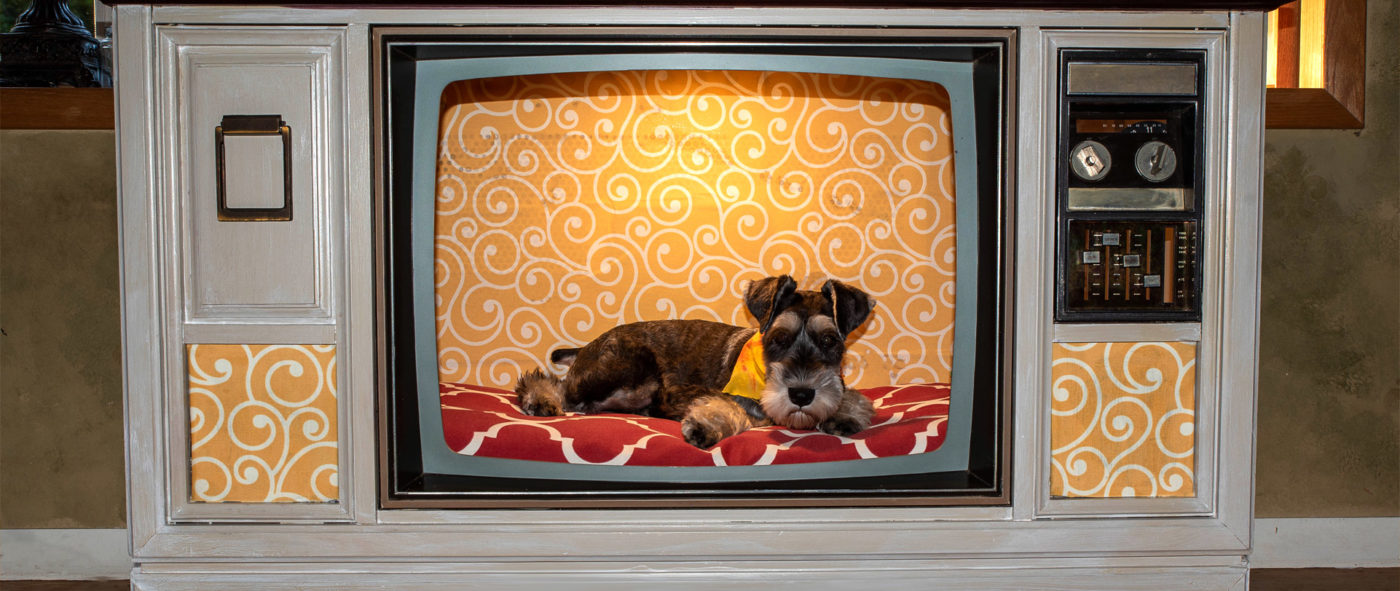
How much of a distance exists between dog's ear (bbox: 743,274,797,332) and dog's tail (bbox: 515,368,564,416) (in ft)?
2.13

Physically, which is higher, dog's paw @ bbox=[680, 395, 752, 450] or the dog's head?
the dog's head

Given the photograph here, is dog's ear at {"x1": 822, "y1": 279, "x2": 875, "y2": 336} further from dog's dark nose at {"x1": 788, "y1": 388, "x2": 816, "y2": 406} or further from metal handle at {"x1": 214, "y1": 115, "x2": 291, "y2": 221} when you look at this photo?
metal handle at {"x1": 214, "y1": 115, "x2": 291, "y2": 221}

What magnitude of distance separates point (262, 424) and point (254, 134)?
652 mm

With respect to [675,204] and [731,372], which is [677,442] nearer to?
[731,372]

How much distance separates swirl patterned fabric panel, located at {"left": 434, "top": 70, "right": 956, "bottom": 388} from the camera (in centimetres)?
266

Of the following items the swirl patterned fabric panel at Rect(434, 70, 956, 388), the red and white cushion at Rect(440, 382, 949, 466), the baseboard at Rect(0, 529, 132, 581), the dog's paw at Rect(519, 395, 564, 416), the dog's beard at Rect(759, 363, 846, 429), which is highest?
the swirl patterned fabric panel at Rect(434, 70, 956, 388)

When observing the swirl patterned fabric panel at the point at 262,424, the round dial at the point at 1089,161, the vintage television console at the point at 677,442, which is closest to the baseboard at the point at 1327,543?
the vintage television console at the point at 677,442

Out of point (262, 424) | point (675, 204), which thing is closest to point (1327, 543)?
point (675, 204)

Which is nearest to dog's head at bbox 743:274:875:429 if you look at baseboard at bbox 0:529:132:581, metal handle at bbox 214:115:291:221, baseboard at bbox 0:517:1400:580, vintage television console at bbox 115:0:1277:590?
vintage television console at bbox 115:0:1277:590

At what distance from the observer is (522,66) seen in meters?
1.81

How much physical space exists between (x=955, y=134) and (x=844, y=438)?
805 millimetres

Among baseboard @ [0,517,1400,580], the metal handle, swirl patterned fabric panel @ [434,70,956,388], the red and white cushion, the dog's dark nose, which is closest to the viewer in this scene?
the metal handle

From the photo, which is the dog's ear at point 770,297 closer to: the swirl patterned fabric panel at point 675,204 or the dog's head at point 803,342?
the dog's head at point 803,342

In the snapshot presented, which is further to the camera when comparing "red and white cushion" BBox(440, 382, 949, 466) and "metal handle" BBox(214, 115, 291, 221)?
"red and white cushion" BBox(440, 382, 949, 466)
